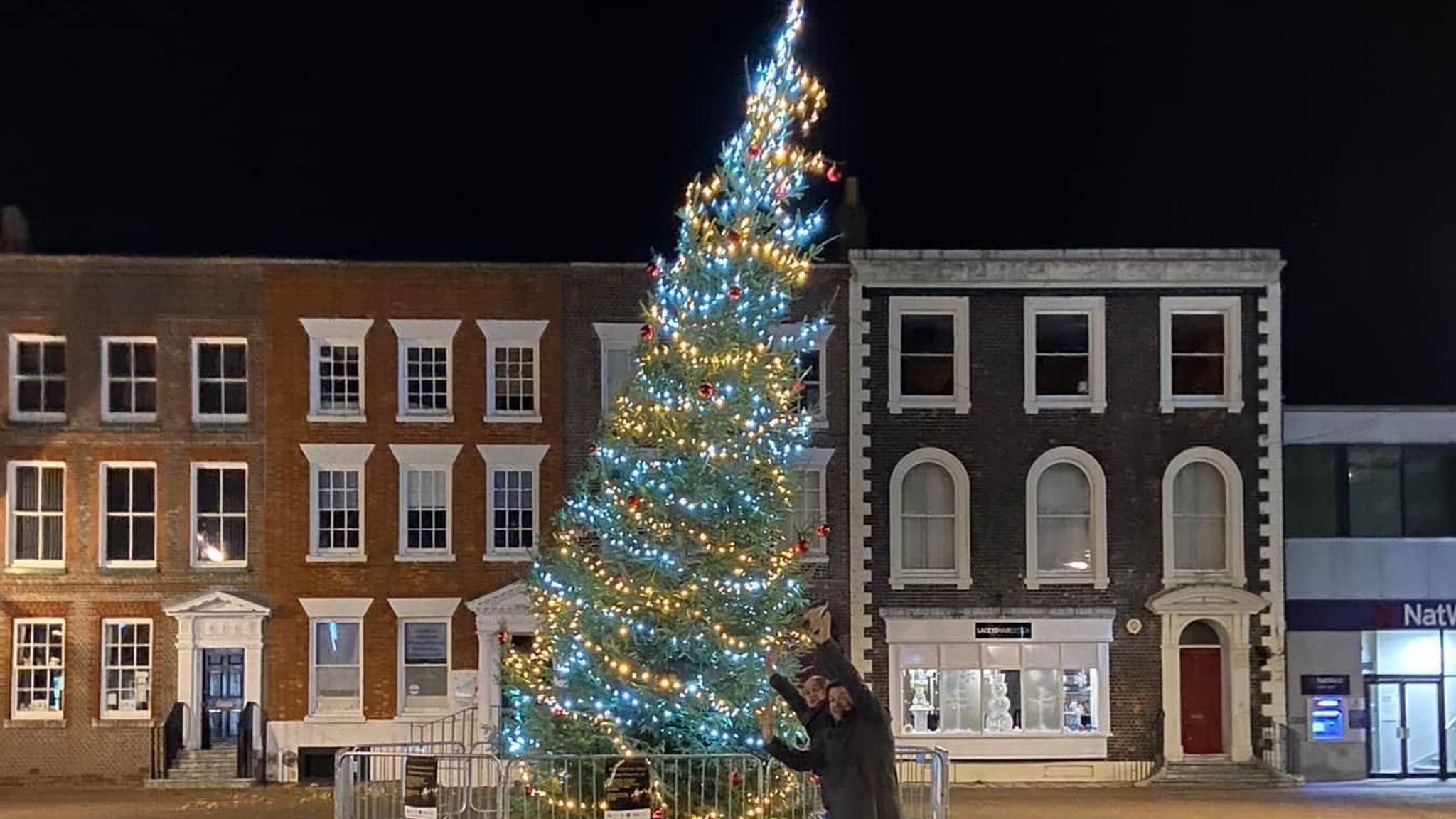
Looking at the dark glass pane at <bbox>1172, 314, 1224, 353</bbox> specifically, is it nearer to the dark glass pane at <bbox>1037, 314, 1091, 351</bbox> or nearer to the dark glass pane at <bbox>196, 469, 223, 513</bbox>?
the dark glass pane at <bbox>1037, 314, 1091, 351</bbox>

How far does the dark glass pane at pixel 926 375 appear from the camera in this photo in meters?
26.4

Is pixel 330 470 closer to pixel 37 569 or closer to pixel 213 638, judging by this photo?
pixel 213 638

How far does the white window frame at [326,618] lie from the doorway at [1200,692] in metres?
15.5

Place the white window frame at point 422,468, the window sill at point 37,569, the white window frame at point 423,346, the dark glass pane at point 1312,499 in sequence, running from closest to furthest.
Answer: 1. the window sill at point 37,569
2. the white window frame at point 422,468
3. the white window frame at point 423,346
4. the dark glass pane at point 1312,499

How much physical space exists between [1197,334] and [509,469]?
13627 mm

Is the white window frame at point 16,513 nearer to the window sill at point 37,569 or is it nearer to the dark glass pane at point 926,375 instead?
the window sill at point 37,569

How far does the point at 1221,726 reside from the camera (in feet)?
85.3

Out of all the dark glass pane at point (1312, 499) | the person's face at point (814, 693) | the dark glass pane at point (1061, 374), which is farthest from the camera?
the dark glass pane at point (1312, 499)

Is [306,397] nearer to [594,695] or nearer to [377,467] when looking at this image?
[377,467]

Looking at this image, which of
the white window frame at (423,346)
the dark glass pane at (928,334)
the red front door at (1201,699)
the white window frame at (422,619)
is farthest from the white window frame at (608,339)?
the red front door at (1201,699)

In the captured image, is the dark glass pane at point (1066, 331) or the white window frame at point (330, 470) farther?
the dark glass pane at point (1066, 331)

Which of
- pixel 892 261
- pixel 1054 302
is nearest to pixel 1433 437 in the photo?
pixel 1054 302

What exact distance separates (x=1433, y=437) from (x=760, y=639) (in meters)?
19.7

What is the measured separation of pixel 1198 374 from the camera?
26.6 metres
